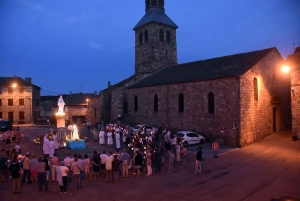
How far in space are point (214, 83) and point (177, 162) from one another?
940cm

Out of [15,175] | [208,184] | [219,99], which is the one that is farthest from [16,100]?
[208,184]

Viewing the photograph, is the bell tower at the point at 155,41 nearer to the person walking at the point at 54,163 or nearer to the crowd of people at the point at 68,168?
the crowd of people at the point at 68,168

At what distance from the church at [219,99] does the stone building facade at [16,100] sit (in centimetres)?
1870

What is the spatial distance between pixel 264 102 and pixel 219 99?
4.98 meters

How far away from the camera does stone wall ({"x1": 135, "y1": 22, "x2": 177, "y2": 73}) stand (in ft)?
118

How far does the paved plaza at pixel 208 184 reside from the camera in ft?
30.8

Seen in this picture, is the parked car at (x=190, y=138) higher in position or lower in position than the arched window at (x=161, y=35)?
lower

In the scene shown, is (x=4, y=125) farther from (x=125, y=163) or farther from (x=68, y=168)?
(x=125, y=163)

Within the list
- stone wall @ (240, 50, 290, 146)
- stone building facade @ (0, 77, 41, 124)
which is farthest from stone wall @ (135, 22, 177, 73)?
stone building facade @ (0, 77, 41, 124)

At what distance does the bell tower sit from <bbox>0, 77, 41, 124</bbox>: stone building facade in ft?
70.3

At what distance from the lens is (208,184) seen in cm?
1073

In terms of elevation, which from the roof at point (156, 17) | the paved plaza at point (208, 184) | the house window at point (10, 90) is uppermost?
the roof at point (156, 17)

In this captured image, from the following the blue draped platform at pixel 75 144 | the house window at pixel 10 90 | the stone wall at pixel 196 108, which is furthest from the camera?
the house window at pixel 10 90

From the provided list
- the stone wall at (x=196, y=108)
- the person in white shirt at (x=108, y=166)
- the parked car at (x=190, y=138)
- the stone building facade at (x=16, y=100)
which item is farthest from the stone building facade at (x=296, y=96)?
the stone building facade at (x=16, y=100)
